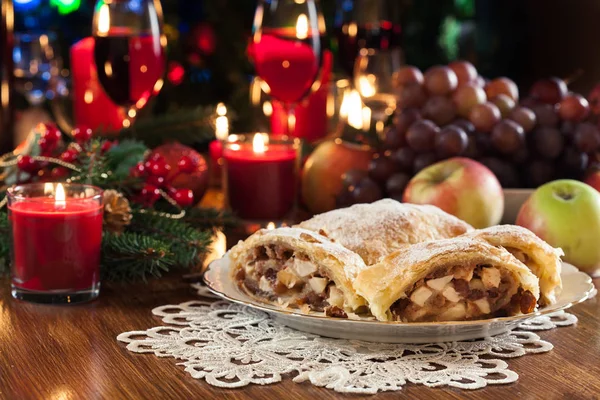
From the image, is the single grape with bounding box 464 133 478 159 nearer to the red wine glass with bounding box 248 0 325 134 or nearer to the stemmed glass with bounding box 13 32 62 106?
the red wine glass with bounding box 248 0 325 134

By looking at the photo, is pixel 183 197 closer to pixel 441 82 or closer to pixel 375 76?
pixel 441 82

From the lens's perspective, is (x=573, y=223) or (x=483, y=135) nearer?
(x=573, y=223)

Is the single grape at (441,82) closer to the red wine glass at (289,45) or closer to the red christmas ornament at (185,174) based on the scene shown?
the red wine glass at (289,45)

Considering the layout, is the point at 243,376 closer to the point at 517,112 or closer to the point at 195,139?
the point at 517,112

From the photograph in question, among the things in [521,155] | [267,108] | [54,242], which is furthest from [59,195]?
[267,108]

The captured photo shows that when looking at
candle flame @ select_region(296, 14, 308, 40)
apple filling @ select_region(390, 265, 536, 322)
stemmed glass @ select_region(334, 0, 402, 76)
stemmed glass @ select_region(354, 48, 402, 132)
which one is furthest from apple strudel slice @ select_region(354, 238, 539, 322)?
stemmed glass @ select_region(334, 0, 402, 76)

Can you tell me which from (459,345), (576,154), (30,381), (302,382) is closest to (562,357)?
(459,345)
